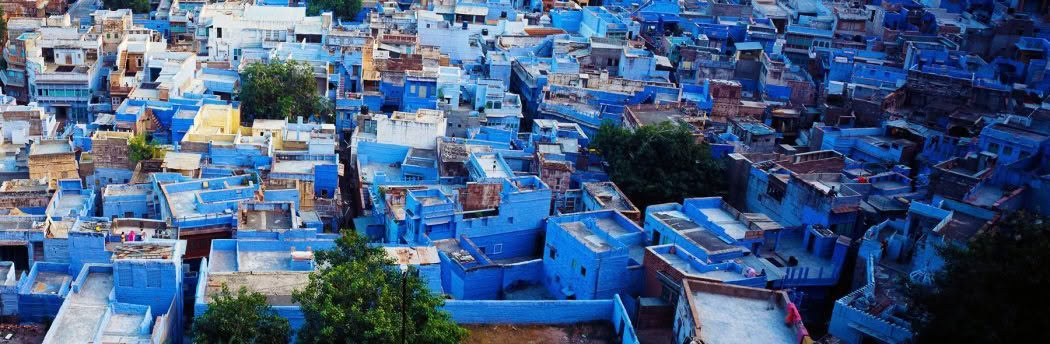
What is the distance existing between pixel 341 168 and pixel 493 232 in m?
8.79

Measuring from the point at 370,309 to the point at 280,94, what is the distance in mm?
22577

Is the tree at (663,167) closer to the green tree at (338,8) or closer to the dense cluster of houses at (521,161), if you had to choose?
the dense cluster of houses at (521,161)

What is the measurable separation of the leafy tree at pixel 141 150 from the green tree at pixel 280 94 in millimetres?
6643

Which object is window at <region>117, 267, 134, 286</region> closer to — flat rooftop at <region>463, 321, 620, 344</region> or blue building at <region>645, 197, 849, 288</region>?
flat rooftop at <region>463, 321, 620, 344</region>

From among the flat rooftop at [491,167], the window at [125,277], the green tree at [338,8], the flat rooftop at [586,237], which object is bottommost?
the window at [125,277]

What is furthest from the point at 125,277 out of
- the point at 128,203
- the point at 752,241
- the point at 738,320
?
the point at 752,241

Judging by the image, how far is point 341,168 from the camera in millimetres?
36500

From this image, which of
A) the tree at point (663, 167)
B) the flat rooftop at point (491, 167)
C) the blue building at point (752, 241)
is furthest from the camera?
the tree at point (663, 167)

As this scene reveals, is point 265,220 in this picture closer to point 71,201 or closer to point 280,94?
point 71,201

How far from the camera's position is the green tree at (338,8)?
60031 mm

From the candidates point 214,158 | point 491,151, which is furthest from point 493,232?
point 214,158

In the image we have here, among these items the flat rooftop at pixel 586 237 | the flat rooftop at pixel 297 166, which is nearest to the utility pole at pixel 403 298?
the flat rooftop at pixel 586 237

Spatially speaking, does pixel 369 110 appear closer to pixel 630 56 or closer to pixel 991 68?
pixel 630 56

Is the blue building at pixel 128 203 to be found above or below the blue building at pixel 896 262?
below
